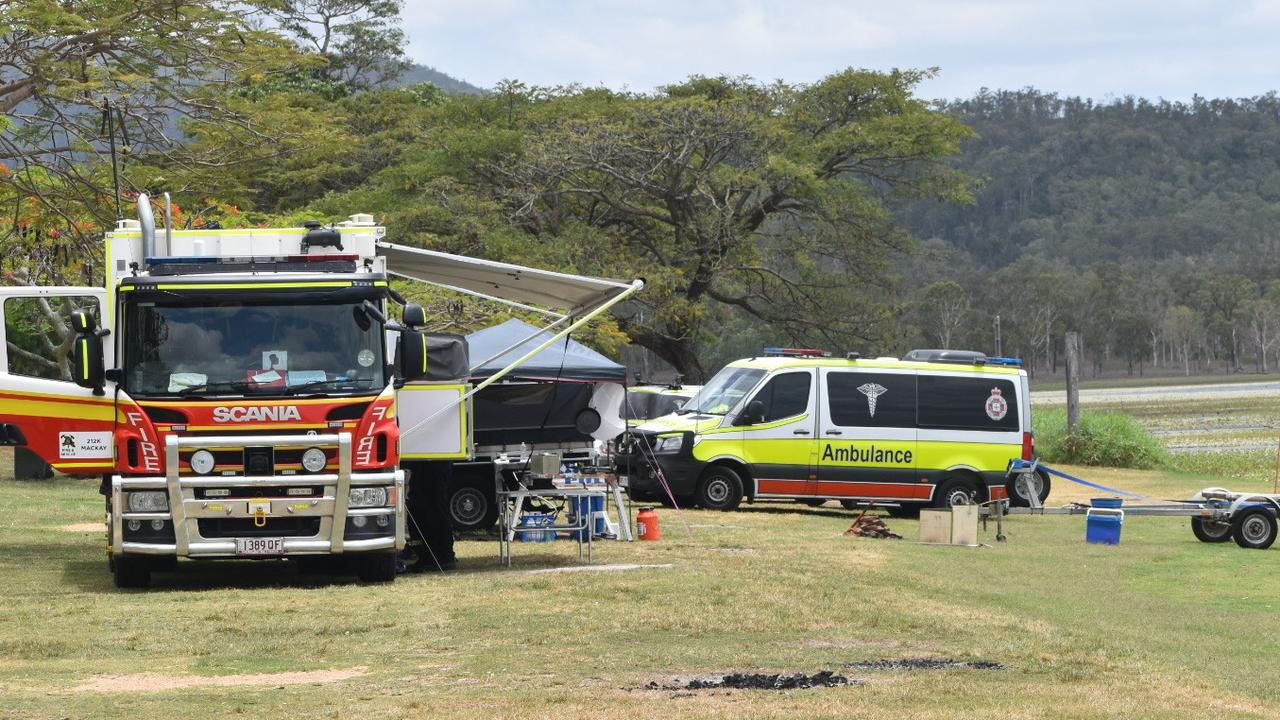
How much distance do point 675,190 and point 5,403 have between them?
28.3m

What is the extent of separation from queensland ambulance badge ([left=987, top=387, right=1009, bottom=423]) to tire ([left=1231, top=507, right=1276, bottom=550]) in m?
5.54

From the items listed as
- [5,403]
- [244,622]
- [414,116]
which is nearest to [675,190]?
[414,116]

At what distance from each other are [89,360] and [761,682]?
20.7 feet

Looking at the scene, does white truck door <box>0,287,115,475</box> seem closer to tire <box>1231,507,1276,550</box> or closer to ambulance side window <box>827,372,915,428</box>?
ambulance side window <box>827,372,915,428</box>

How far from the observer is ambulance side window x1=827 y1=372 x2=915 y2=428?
78.2 ft

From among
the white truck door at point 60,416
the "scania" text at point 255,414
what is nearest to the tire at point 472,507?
the white truck door at point 60,416

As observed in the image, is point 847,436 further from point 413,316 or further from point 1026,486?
point 413,316

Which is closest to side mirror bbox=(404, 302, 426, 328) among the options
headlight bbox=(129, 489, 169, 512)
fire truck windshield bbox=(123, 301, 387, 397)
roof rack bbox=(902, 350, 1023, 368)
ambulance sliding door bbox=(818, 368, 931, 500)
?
fire truck windshield bbox=(123, 301, 387, 397)

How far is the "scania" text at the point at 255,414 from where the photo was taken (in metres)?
12.7

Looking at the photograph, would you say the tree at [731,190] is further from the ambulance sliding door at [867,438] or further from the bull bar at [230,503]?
the bull bar at [230,503]

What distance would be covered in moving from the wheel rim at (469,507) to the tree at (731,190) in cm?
2061

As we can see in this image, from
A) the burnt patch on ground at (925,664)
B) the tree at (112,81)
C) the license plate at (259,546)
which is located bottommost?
the burnt patch on ground at (925,664)

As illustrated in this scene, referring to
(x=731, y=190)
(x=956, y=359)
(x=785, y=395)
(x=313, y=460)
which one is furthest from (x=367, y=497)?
(x=731, y=190)

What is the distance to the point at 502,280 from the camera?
50.6 feet
